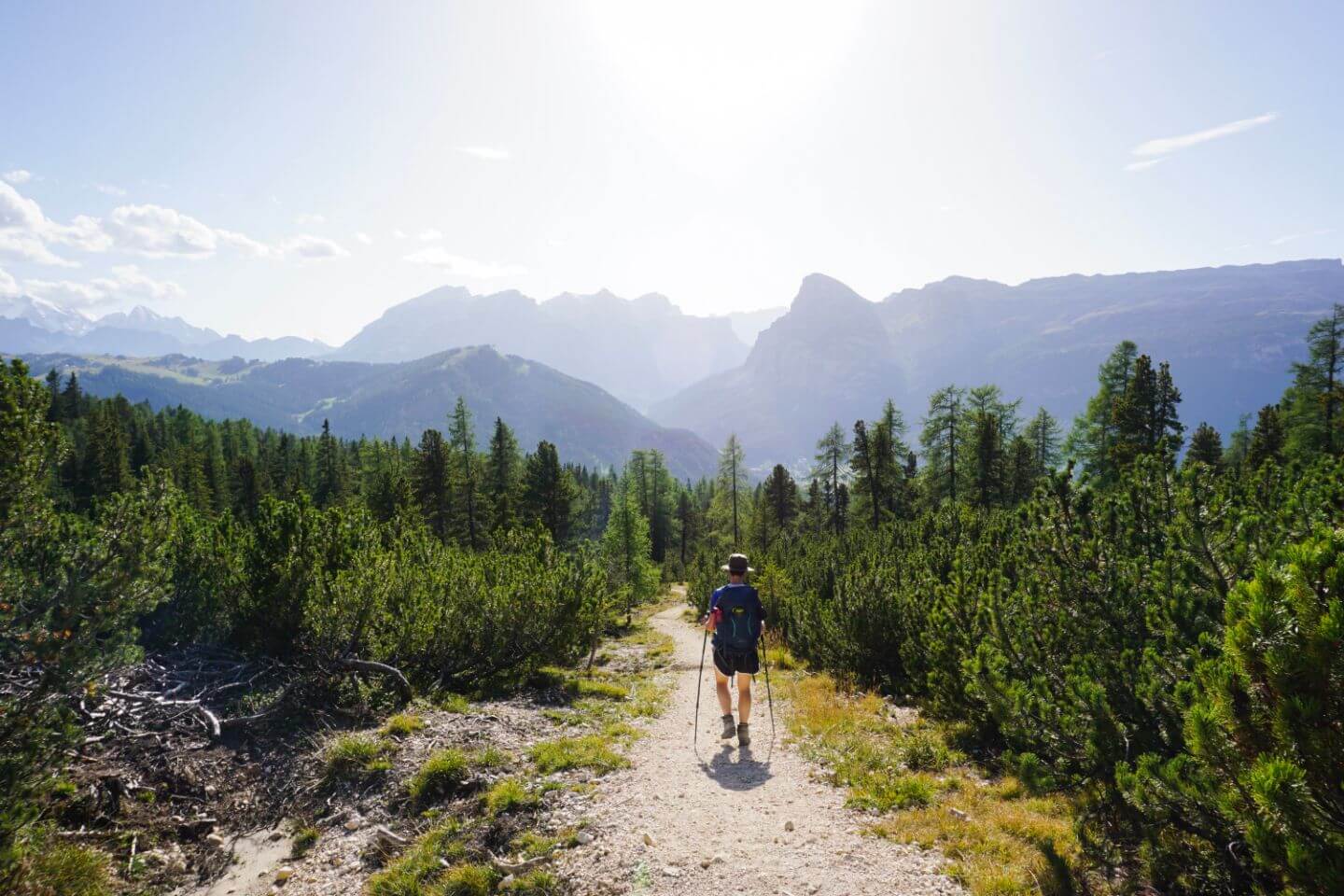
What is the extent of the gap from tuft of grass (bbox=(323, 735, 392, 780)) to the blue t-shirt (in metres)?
6.37

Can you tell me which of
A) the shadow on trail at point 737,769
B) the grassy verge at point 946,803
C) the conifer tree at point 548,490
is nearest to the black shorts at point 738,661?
the shadow on trail at point 737,769

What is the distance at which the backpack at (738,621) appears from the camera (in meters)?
10.5

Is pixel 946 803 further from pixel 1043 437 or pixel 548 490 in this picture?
pixel 1043 437

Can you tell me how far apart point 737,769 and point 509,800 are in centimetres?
363

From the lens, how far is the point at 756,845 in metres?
7.20

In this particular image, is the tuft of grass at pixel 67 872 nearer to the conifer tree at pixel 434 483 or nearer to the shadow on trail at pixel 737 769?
the shadow on trail at pixel 737 769

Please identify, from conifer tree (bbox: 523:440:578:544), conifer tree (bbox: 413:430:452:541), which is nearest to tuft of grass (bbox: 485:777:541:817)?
conifer tree (bbox: 523:440:578:544)

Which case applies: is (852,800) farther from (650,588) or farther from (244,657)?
(650,588)

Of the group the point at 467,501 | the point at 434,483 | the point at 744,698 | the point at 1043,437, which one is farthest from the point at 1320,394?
the point at 434,483

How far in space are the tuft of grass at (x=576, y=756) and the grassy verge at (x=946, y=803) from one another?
11.3 feet

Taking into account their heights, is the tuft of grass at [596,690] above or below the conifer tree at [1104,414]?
below

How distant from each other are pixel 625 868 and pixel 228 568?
42.5 ft

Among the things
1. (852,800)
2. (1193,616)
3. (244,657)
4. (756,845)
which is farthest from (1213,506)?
(244,657)

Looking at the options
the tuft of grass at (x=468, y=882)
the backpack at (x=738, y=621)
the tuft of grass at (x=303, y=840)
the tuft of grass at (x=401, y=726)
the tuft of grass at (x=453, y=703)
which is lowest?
the tuft of grass at (x=453, y=703)
